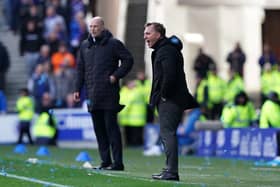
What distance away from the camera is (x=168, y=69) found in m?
14.6

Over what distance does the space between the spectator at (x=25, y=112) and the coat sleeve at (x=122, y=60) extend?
1423 centimetres

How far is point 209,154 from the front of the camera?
24.9 metres

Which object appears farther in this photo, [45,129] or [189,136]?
[45,129]

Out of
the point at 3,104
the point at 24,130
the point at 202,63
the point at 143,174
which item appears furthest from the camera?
the point at 3,104

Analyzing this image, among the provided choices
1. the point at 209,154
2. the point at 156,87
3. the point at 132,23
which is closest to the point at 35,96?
the point at 132,23

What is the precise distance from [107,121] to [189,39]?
1656 cm

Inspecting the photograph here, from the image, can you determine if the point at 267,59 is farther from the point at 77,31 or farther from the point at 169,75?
the point at 169,75

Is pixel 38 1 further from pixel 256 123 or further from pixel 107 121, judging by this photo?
pixel 107 121

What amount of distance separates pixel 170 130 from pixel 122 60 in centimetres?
232

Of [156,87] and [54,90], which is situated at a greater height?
[156,87]

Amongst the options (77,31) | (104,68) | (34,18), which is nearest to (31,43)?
(34,18)

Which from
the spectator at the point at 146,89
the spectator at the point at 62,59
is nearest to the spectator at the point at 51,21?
the spectator at the point at 62,59

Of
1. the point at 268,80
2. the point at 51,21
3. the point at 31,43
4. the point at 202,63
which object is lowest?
the point at 268,80

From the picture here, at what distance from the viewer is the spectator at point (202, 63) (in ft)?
103
